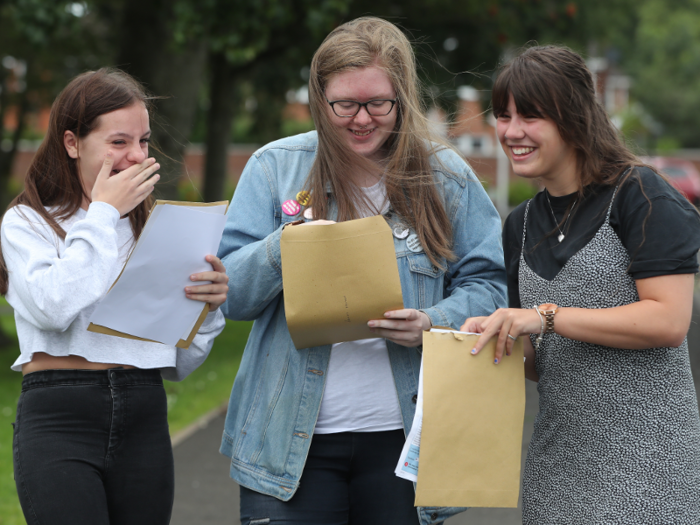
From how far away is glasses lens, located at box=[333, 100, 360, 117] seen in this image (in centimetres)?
230

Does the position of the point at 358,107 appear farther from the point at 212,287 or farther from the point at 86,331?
the point at 86,331

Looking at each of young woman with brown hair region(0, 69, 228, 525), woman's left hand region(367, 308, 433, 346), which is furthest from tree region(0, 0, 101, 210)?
woman's left hand region(367, 308, 433, 346)

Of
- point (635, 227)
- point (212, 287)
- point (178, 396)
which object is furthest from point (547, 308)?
point (178, 396)

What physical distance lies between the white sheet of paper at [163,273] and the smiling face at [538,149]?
815 mm

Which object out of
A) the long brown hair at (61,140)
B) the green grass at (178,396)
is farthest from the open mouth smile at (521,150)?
the green grass at (178,396)

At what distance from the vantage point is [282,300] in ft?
7.68

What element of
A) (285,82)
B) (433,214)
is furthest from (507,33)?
(433,214)

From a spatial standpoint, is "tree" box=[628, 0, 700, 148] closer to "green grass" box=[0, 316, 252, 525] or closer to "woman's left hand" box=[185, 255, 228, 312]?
"green grass" box=[0, 316, 252, 525]

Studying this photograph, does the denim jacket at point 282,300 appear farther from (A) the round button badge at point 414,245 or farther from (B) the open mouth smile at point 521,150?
(B) the open mouth smile at point 521,150

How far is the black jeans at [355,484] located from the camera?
227 cm

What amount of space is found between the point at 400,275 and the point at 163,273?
68 centimetres

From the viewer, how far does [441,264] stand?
238 centimetres

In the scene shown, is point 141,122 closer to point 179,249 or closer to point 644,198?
point 179,249

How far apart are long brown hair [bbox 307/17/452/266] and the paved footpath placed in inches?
85.3
